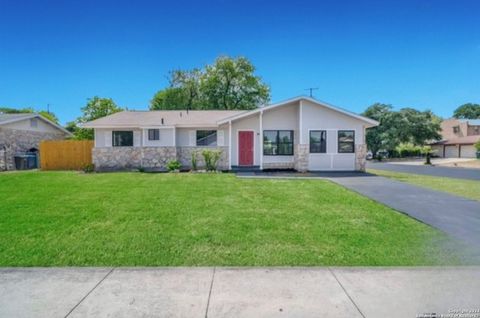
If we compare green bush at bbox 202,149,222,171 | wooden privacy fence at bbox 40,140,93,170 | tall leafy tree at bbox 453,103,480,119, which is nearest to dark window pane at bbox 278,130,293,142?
green bush at bbox 202,149,222,171

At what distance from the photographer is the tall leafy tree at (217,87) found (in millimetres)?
37094

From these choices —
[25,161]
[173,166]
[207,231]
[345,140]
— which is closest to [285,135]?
[345,140]

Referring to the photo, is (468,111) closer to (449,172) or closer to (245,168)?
(449,172)

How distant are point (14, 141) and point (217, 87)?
2098cm

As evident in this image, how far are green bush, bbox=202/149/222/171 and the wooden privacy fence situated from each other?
8.66 metres

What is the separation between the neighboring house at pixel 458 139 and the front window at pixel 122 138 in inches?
1736

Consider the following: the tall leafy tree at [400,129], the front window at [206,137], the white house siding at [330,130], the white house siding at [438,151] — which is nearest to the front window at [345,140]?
the white house siding at [330,130]

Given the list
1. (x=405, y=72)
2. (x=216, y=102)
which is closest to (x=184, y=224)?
(x=405, y=72)

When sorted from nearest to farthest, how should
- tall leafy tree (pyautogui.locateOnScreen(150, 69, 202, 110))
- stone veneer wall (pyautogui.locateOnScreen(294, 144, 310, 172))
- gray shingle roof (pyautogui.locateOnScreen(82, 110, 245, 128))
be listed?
stone veneer wall (pyautogui.locateOnScreen(294, 144, 310, 172)), gray shingle roof (pyautogui.locateOnScreen(82, 110, 245, 128)), tall leafy tree (pyautogui.locateOnScreen(150, 69, 202, 110))

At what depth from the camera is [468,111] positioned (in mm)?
77750

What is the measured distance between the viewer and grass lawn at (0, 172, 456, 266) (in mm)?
4801

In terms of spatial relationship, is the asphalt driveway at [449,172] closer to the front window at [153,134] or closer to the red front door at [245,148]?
the red front door at [245,148]

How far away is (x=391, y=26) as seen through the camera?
51.3 feet

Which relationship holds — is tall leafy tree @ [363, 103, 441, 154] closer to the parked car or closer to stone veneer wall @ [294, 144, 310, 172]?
the parked car
